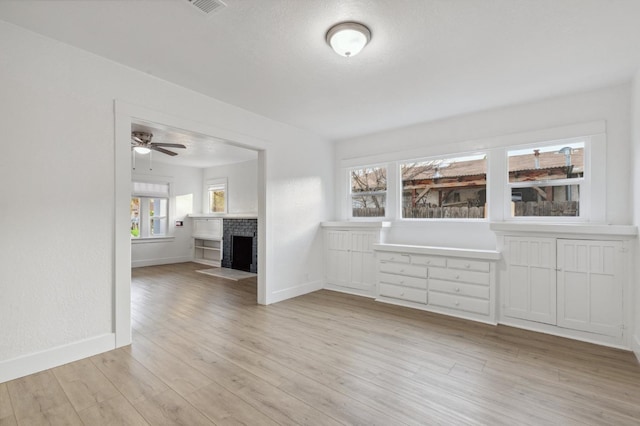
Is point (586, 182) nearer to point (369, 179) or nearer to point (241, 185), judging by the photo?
point (369, 179)

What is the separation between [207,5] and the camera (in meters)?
2.10

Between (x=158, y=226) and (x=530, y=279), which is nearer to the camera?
(x=530, y=279)

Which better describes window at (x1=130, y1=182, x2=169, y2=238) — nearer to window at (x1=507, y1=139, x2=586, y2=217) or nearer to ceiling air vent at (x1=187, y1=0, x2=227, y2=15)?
ceiling air vent at (x1=187, y1=0, x2=227, y2=15)

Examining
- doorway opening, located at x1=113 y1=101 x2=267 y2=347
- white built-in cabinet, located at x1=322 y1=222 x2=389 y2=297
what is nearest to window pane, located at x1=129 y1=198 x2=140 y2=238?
doorway opening, located at x1=113 y1=101 x2=267 y2=347

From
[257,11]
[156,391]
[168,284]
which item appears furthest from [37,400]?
[168,284]

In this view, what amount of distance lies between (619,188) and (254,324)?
4.42 m

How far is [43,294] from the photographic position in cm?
253

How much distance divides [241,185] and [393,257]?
4965 millimetres

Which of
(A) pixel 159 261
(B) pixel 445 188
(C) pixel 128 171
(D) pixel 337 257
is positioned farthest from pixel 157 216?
(B) pixel 445 188

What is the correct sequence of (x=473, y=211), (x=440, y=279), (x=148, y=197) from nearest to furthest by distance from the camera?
(x=440, y=279), (x=473, y=211), (x=148, y=197)

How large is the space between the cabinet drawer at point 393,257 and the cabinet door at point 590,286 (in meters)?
1.77

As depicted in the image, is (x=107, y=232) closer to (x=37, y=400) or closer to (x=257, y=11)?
(x=37, y=400)

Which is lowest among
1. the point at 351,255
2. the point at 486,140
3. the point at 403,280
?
the point at 403,280

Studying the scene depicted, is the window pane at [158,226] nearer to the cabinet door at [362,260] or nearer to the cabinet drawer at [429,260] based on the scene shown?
the cabinet door at [362,260]
